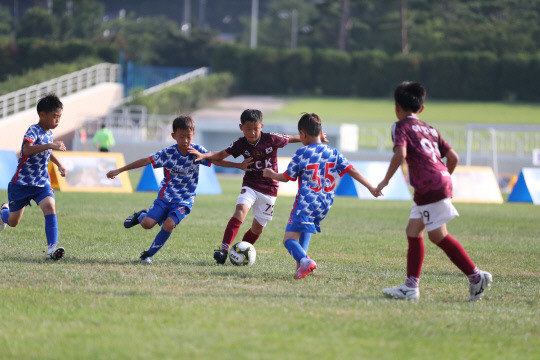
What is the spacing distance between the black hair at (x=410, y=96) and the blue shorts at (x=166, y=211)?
2751 mm

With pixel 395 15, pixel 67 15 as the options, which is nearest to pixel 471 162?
pixel 395 15

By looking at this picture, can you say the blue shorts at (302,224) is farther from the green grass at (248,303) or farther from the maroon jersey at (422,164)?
the maroon jersey at (422,164)

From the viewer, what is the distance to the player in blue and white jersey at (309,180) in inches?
282

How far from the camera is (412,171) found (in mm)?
6406

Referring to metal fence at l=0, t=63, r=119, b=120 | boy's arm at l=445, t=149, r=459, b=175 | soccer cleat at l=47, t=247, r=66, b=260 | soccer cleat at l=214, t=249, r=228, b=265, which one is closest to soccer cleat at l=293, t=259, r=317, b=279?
soccer cleat at l=214, t=249, r=228, b=265

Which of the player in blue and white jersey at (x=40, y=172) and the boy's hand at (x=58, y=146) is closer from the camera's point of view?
the boy's hand at (x=58, y=146)

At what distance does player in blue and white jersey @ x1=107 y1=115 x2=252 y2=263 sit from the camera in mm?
7941

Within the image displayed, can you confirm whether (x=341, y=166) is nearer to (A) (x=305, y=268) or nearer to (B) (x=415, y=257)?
(A) (x=305, y=268)

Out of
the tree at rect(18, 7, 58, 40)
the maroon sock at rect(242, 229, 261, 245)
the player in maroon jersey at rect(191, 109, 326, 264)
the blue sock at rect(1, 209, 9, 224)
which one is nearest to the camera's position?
the player in maroon jersey at rect(191, 109, 326, 264)

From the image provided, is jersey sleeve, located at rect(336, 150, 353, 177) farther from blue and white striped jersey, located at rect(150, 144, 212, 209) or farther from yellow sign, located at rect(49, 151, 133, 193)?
yellow sign, located at rect(49, 151, 133, 193)

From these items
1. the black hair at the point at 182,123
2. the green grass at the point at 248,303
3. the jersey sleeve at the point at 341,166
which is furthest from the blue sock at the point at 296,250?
the black hair at the point at 182,123

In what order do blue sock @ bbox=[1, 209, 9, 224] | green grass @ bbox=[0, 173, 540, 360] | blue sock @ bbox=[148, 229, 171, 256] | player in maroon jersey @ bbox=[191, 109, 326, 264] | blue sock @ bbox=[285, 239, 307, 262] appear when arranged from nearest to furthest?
1. green grass @ bbox=[0, 173, 540, 360]
2. blue sock @ bbox=[285, 239, 307, 262]
3. blue sock @ bbox=[148, 229, 171, 256]
4. player in maroon jersey @ bbox=[191, 109, 326, 264]
5. blue sock @ bbox=[1, 209, 9, 224]

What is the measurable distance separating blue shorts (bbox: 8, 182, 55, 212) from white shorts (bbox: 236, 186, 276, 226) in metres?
2.06

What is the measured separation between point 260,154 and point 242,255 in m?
1.11
